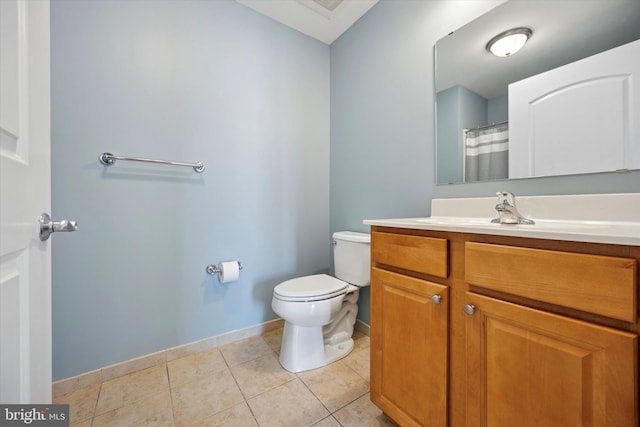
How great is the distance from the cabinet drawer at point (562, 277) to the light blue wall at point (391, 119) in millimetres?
561

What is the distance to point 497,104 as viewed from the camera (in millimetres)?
1092

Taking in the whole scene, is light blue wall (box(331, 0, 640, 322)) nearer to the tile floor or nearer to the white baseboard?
the tile floor

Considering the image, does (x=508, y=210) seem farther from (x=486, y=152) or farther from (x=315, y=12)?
(x=315, y=12)

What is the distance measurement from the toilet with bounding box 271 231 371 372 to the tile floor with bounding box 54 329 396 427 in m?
0.07

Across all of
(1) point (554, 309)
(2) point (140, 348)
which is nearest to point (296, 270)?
(2) point (140, 348)

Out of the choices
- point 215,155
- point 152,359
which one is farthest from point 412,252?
point 152,359

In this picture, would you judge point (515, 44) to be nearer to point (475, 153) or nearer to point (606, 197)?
point (475, 153)

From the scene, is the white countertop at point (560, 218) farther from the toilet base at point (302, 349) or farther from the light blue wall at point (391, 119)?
the toilet base at point (302, 349)

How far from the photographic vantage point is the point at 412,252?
0.87 m

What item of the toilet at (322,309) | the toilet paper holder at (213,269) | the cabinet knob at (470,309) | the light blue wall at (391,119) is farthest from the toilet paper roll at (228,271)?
the cabinet knob at (470,309)

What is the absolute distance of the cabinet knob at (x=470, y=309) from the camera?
0.71 metres

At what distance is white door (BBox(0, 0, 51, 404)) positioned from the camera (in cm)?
42

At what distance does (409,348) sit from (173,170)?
4.96 feet

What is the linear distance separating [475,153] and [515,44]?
0.47 meters
